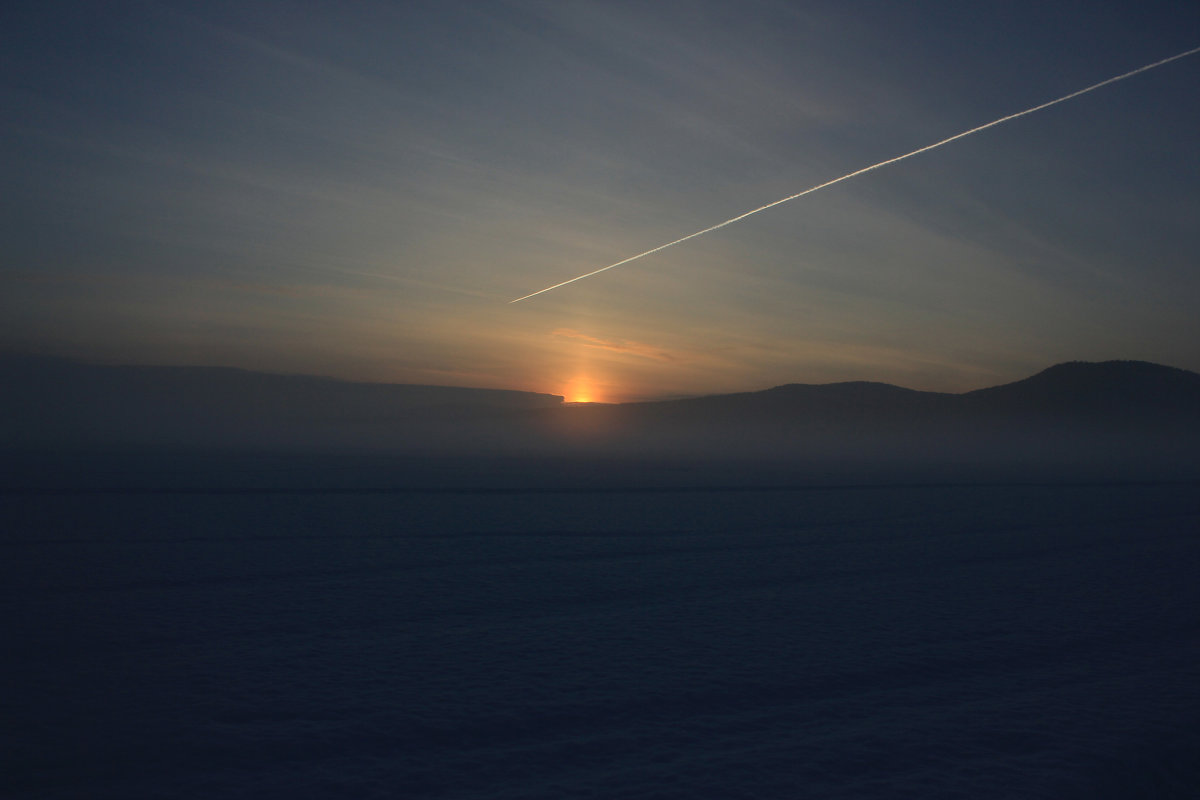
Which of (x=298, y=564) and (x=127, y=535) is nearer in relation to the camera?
(x=298, y=564)

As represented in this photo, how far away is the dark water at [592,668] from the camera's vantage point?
249 inches

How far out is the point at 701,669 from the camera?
895 centimetres

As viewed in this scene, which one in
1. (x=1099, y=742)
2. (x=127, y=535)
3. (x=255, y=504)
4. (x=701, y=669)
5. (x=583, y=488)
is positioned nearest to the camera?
(x=1099, y=742)

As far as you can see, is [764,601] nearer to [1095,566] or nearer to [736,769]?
[736,769]

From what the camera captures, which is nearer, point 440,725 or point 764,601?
point 440,725

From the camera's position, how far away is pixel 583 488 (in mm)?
35469

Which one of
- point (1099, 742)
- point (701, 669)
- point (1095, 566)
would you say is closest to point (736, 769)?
point (701, 669)

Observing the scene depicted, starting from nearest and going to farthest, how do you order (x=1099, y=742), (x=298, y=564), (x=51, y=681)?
(x=1099, y=742), (x=51, y=681), (x=298, y=564)

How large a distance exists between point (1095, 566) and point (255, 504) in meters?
24.6

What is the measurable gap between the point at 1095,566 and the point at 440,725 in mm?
14666

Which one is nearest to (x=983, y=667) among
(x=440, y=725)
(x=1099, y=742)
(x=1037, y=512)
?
(x=1099, y=742)

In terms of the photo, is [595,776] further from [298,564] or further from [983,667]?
[298,564]

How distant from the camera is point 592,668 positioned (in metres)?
8.95

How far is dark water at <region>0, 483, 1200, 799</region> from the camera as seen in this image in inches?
249
